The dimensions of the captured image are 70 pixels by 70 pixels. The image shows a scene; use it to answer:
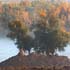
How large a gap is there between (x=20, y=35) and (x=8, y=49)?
51 cm

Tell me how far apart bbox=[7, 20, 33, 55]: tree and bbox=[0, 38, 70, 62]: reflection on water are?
146mm

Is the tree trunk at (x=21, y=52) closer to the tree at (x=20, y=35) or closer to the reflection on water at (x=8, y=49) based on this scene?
the tree at (x=20, y=35)

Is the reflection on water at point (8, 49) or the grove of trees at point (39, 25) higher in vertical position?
the grove of trees at point (39, 25)

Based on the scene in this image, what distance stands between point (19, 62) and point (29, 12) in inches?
58.5

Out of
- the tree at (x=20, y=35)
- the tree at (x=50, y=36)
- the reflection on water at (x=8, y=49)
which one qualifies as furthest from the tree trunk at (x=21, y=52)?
the tree at (x=50, y=36)

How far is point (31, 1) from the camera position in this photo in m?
7.02

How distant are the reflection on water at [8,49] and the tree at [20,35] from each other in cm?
15

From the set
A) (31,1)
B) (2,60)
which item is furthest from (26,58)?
(31,1)

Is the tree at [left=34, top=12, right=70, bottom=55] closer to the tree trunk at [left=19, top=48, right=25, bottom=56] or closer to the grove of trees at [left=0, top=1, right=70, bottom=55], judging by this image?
the grove of trees at [left=0, top=1, right=70, bottom=55]

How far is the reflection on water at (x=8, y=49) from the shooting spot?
6648 mm

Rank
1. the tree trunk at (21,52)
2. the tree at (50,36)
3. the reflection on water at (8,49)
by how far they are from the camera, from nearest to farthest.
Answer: the tree trunk at (21,52) → the tree at (50,36) → the reflection on water at (8,49)

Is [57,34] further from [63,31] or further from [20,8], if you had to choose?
[20,8]

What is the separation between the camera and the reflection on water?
6648 millimetres

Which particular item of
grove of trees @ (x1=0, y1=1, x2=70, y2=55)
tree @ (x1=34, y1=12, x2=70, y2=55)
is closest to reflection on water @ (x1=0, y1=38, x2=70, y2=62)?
grove of trees @ (x1=0, y1=1, x2=70, y2=55)
